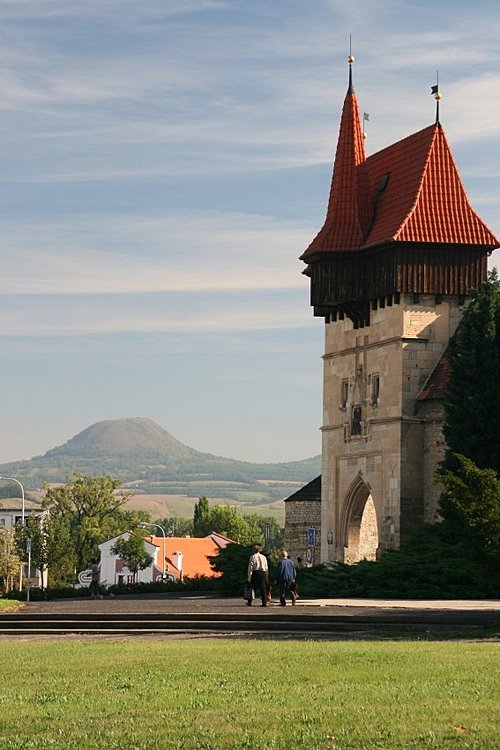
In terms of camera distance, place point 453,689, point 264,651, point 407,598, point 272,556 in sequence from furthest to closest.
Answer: point 272,556 < point 407,598 < point 264,651 < point 453,689

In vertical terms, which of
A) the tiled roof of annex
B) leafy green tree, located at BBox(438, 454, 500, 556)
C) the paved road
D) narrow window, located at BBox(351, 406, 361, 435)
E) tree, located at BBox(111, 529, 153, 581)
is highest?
narrow window, located at BBox(351, 406, 361, 435)

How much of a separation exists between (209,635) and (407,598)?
13.3 m

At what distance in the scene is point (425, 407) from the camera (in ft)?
178

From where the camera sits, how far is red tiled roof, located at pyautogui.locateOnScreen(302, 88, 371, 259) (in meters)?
57.6

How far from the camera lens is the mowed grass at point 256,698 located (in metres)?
14.4

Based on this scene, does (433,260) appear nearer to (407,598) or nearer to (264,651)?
(407,598)

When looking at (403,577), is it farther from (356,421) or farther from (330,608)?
(356,421)

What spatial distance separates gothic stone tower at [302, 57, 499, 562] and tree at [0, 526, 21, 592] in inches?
1159

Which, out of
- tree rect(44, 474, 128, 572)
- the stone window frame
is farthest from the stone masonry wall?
tree rect(44, 474, 128, 572)

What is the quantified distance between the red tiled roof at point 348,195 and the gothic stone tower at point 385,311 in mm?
50

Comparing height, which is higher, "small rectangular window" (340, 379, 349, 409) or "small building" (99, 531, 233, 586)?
"small rectangular window" (340, 379, 349, 409)

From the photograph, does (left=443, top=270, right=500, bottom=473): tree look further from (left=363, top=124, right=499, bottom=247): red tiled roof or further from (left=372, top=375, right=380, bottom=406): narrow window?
(left=372, top=375, right=380, bottom=406): narrow window

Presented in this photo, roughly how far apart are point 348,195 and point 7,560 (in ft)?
118

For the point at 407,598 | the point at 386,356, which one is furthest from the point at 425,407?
the point at 407,598
